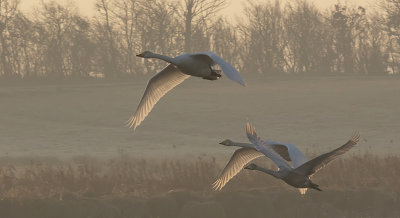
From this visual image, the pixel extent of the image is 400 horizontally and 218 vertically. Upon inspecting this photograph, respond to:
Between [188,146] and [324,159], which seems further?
[188,146]

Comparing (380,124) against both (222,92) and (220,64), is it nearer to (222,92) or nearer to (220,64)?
(222,92)

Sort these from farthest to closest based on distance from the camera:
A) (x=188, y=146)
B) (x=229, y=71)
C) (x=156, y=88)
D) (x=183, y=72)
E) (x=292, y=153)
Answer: (x=188, y=146) < (x=156, y=88) < (x=292, y=153) < (x=183, y=72) < (x=229, y=71)

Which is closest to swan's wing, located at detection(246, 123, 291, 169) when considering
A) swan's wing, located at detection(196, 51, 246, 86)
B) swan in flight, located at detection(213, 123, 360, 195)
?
swan in flight, located at detection(213, 123, 360, 195)

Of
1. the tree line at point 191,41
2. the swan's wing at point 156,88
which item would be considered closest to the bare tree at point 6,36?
the tree line at point 191,41

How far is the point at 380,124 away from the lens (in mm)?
61594

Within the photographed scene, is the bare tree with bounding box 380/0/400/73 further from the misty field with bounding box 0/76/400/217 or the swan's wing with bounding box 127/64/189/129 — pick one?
the swan's wing with bounding box 127/64/189/129

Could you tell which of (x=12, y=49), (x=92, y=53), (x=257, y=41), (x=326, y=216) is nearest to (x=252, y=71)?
(x=257, y=41)

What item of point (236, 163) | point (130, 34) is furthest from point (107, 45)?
point (236, 163)

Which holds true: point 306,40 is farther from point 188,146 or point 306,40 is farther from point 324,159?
point 324,159

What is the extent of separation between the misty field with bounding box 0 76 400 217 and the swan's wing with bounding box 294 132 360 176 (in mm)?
20384

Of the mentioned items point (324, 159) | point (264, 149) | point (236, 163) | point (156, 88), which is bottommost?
point (236, 163)

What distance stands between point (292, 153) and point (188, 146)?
124ft

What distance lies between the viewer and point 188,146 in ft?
177

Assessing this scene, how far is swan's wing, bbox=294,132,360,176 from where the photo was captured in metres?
14.0
